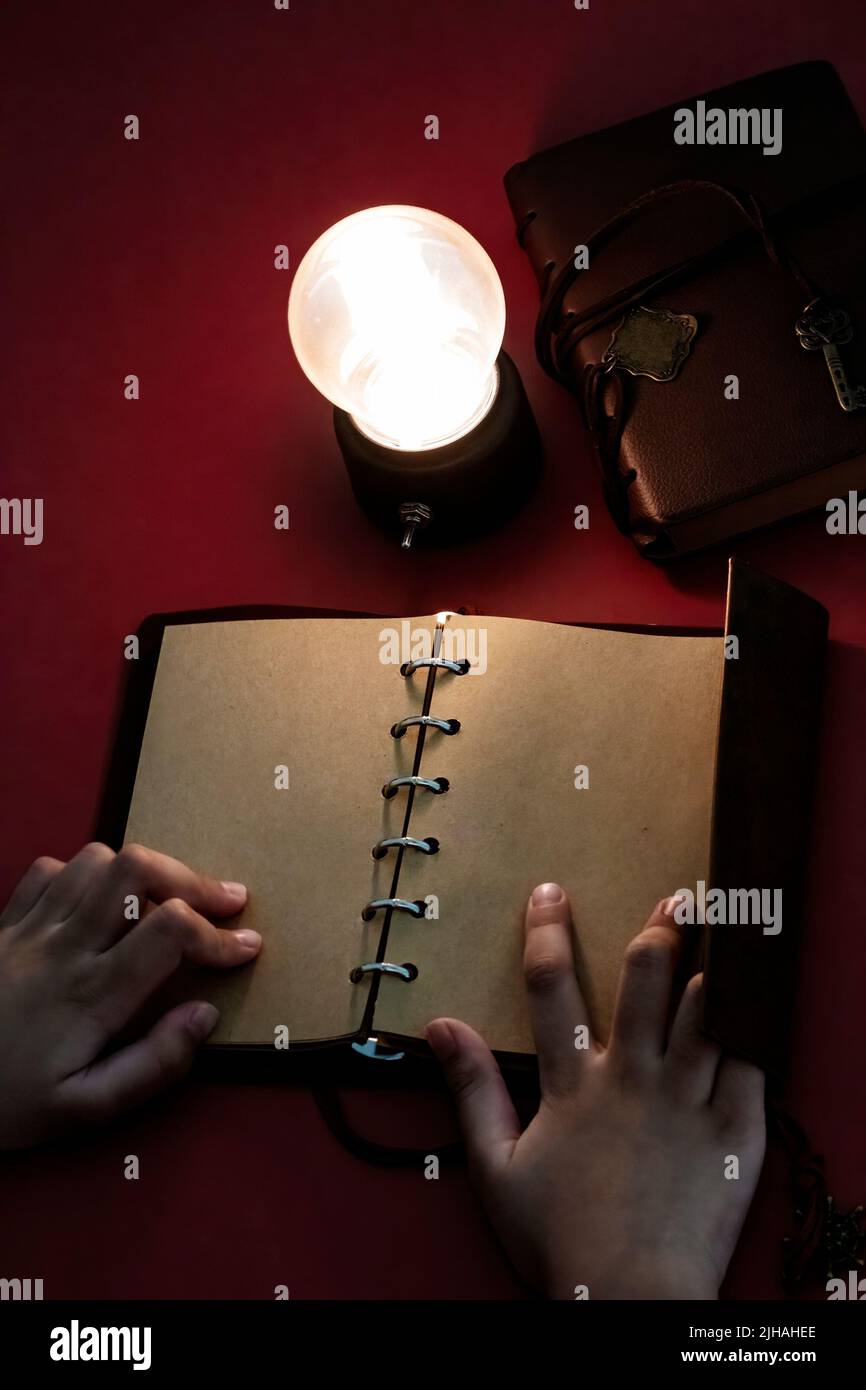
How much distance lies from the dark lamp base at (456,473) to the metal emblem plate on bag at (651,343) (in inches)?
3.6

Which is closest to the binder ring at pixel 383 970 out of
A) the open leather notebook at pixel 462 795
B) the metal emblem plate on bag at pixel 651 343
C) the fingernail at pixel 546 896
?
the open leather notebook at pixel 462 795

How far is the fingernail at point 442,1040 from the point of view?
910 millimetres

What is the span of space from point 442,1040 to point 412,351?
57 centimetres

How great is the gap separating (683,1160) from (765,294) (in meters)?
0.72

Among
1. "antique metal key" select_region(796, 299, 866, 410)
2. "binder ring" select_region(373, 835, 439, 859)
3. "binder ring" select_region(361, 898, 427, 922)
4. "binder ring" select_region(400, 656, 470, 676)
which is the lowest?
"binder ring" select_region(361, 898, 427, 922)

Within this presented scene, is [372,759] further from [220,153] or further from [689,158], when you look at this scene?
[220,153]

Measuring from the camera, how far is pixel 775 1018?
2.94 ft

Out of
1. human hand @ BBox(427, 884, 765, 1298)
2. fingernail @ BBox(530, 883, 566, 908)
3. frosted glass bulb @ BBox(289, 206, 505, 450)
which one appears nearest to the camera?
human hand @ BBox(427, 884, 765, 1298)

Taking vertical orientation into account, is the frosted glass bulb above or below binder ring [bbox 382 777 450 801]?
above

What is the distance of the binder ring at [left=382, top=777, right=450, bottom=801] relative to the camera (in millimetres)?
975

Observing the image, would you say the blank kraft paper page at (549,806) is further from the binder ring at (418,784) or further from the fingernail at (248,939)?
the fingernail at (248,939)

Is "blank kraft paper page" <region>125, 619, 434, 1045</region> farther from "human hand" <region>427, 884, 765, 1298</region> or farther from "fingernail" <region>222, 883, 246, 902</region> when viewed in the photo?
"human hand" <region>427, 884, 765, 1298</region>

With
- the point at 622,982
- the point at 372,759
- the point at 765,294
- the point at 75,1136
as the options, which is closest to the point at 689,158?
the point at 765,294

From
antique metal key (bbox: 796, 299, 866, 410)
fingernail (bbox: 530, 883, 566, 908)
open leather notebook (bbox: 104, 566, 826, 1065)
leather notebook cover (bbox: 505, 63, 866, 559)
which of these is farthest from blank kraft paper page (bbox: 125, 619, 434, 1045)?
antique metal key (bbox: 796, 299, 866, 410)
